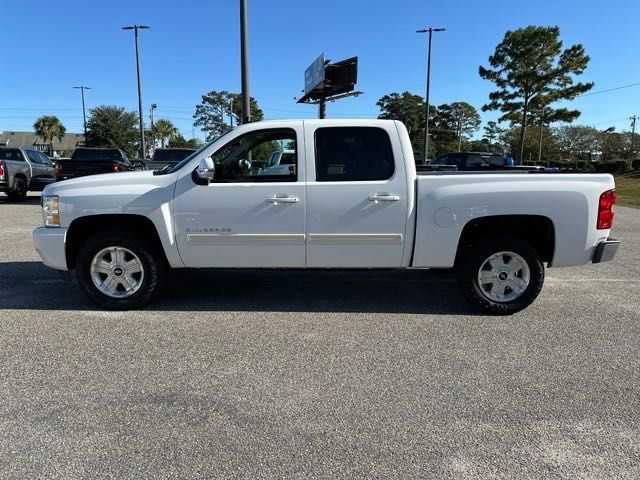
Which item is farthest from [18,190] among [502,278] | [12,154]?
[502,278]

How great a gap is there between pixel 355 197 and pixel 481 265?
142cm

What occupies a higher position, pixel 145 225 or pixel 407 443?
pixel 145 225

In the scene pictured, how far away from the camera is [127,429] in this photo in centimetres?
298

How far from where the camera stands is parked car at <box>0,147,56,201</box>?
1523cm

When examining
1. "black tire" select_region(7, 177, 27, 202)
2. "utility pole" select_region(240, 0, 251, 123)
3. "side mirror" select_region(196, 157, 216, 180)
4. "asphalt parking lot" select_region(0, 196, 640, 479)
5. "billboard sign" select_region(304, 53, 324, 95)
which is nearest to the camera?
"asphalt parking lot" select_region(0, 196, 640, 479)

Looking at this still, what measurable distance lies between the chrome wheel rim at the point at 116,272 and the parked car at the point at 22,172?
12377 mm

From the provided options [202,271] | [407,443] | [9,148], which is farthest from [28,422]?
[9,148]

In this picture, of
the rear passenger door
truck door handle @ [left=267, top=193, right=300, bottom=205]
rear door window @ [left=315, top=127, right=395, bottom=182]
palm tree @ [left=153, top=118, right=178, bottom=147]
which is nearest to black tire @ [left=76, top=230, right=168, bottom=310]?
truck door handle @ [left=267, top=193, right=300, bottom=205]

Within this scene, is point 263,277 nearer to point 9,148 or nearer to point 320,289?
point 320,289

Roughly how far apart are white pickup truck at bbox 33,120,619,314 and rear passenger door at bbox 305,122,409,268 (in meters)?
0.01

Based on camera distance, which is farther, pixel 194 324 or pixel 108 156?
pixel 108 156

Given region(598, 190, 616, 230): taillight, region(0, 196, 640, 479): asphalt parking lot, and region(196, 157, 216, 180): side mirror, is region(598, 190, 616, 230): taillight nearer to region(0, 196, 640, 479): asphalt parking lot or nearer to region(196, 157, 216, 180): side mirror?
region(0, 196, 640, 479): asphalt parking lot

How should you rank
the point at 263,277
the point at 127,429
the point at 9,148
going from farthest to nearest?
the point at 9,148 → the point at 263,277 → the point at 127,429

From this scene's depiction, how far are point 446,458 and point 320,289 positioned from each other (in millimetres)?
3444
